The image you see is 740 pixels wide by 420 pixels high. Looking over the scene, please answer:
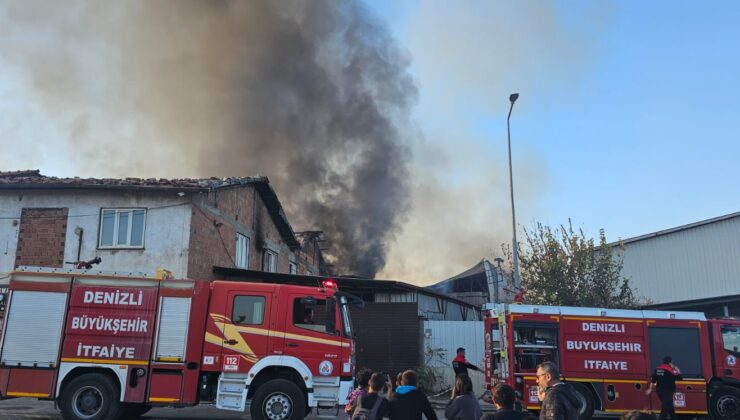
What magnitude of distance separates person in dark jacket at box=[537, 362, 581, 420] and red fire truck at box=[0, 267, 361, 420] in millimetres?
6078

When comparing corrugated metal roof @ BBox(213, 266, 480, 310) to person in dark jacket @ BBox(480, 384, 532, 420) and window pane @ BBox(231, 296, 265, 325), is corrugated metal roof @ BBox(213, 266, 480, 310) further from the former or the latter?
person in dark jacket @ BBox(480, 384, 532, 420)

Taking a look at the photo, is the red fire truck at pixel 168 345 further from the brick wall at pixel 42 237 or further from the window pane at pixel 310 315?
the brick wall at pixel 42 237

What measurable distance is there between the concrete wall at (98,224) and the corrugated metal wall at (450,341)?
753cm

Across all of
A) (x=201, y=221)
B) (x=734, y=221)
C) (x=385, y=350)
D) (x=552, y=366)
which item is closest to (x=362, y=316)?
(x=385, y=350)

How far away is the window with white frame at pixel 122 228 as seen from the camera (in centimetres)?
1541

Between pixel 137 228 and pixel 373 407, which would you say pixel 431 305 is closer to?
pixel 137 228

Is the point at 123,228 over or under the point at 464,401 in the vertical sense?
over

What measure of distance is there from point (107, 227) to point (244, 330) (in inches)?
298

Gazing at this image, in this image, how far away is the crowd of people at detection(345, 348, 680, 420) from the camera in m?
4.20

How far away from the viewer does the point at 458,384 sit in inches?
217

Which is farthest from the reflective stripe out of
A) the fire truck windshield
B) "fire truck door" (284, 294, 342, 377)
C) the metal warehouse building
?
the metal warehouse building

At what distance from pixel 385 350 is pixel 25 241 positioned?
10.6 metres

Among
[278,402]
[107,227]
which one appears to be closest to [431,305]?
[107,227]

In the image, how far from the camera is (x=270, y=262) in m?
23.5
